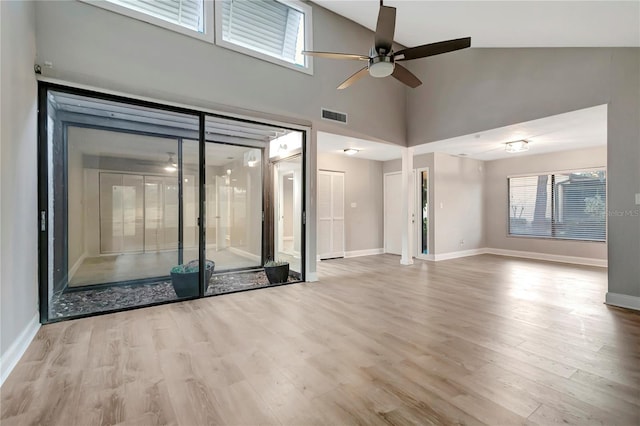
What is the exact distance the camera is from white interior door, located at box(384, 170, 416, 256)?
7.95 meters

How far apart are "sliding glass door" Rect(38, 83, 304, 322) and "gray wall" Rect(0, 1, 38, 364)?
26 centimetres

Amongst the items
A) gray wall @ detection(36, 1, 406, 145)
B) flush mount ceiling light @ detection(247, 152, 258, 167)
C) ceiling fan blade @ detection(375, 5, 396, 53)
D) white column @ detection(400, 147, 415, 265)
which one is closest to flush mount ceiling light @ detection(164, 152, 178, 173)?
gray wall @ detection(36, 1, 406, 145)

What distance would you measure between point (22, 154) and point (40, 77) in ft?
3.13

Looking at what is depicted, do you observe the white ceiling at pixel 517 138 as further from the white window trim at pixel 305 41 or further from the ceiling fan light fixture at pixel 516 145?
the white window trim at pixel 305 41

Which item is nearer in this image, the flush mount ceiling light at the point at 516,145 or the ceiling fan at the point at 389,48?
the ceiling fan at the point at 389,48

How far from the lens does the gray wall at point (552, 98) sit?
3.53 meters

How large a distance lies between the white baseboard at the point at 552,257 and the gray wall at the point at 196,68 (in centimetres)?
493

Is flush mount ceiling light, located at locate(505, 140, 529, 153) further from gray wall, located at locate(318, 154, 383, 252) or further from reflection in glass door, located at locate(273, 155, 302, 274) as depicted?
reflection in glass door, located at locate(273, 155, 302, 274)

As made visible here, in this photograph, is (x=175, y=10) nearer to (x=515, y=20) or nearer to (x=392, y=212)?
(x=515, y=20)

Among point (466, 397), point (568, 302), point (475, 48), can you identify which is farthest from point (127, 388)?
point (475, 48)

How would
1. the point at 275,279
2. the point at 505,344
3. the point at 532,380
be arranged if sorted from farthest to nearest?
the point at 275,279
the point at 505,344
the point at 532,380

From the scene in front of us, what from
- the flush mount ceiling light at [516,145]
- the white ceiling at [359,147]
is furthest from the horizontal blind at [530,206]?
the white ceiling at [359,147]

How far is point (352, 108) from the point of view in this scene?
5344 millimetres

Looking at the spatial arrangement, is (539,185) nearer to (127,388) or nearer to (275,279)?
(275,279)
